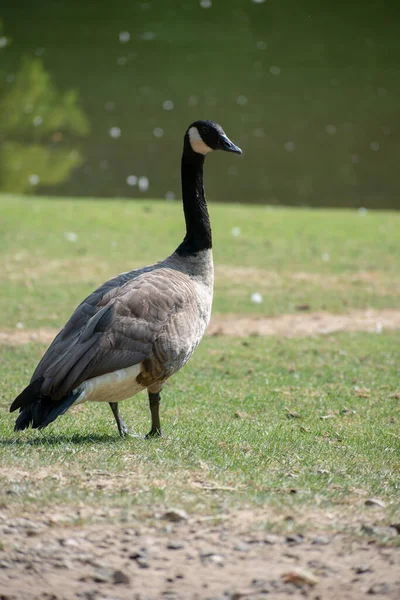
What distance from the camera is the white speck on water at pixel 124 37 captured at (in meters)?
27.9

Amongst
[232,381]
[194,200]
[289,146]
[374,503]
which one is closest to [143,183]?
[289,146]

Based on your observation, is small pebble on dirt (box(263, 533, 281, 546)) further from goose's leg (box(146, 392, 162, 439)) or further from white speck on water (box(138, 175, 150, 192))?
white speck on water (box(138, 175, 150, 192))

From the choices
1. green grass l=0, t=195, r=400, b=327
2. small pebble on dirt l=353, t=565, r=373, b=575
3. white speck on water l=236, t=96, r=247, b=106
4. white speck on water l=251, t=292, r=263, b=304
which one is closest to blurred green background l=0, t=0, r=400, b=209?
white speck on water l=236, t=96, r=247, b=106

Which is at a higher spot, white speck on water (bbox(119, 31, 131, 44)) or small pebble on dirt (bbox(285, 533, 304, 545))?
white speck on water (bbox(119, 31, 131, 44))

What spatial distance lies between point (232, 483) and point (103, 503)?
2.60 ft

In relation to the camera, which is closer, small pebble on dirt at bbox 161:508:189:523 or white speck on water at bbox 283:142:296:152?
small pebble on dirt at bbox 161:508:189:523

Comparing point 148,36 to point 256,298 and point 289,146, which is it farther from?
point 256,298

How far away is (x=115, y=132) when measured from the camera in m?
21.6

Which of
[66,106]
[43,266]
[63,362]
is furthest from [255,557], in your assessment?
[66,106]

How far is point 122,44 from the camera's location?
27.6 meters

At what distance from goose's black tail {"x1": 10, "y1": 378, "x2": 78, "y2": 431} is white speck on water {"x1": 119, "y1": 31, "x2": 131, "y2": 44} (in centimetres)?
2397

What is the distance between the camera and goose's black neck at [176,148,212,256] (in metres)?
6.82

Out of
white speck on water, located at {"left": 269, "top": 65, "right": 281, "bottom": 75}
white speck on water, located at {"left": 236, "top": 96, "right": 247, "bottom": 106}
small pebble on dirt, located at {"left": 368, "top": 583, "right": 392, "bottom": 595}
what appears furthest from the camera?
white speck on water, located at {"left": 269, "top": 65, "right": 281, "bottom": 75}

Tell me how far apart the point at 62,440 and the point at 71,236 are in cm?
906
